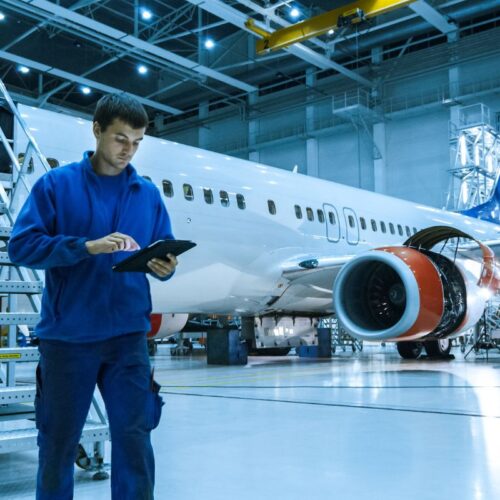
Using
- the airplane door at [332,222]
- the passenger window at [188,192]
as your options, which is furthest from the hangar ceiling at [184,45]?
the passenger window at [188,192]

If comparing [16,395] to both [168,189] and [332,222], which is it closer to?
[168,189]

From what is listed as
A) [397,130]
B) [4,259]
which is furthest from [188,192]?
[397,130]

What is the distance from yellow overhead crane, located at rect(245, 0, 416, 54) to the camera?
58.2 feet

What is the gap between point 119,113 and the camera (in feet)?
6.45

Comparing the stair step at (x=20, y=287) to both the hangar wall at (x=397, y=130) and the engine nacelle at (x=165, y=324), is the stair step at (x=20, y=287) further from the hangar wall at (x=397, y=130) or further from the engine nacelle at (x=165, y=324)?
the hangar wall at (x=397, y=130)

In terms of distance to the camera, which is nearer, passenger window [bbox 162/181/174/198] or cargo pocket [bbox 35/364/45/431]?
cargo pocket [bbox 35/364/45/431]

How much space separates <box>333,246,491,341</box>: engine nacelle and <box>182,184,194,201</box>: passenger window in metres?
2.06

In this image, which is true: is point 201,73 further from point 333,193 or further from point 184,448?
point 184,448

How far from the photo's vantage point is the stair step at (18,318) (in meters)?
2.94

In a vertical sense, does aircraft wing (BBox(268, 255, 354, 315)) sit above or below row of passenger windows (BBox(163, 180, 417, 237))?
below

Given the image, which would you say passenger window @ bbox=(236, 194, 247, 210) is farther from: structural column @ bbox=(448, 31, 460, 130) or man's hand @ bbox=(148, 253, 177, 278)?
structural column @ bbox=(448, 31, 460, 130)

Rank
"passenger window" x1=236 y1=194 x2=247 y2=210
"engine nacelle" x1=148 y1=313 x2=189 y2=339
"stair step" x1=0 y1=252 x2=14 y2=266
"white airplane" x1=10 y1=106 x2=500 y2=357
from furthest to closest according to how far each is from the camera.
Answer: "engine nacelle" x1=148 y1=313 x2=189 y2=339
"passenger window" x1=236 y1=194 x2=247 y2=210
"white airplane" x1=10 y1=106 x2=500 y2=357
"stair step" x1=0 y1=252 x2=14 y2=266

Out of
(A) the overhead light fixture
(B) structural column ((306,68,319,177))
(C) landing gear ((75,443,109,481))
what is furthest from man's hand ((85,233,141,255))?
(B) structural column ((306,68,319,177))

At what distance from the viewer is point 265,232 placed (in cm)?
946
